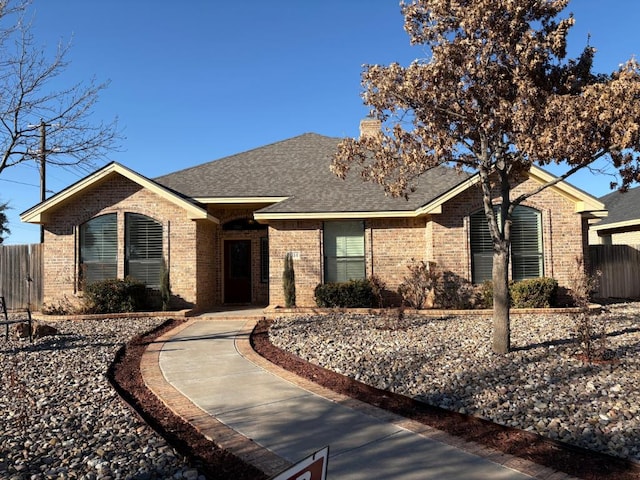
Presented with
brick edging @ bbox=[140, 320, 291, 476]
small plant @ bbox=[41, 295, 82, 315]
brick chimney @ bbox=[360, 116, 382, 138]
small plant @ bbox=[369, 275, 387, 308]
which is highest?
brick chimney @ bbox=[360, 116, 382, 138]

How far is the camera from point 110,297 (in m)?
12.9

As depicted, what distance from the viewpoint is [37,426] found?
16.2 ft

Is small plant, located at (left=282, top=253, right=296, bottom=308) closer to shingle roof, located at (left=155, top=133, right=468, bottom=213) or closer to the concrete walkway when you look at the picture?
shingle roof, located at (left=155, top=133, right=468, bottom=213)

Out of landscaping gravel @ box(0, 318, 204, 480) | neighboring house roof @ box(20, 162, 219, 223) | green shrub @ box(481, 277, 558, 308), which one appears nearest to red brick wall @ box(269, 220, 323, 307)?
neighboring house roof @ box(20, 162, 219, 223)

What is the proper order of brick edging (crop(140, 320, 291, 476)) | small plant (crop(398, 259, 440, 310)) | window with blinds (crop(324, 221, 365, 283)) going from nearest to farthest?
brick edging (crop(140, 320, 291, 476)) → small plant (crop(398, 259, 440, 310)) → window with blinds (crop(324, 221, 365, 283))

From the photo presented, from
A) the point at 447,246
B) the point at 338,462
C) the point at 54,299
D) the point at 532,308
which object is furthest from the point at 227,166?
the point at 338,462

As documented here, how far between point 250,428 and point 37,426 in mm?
2225

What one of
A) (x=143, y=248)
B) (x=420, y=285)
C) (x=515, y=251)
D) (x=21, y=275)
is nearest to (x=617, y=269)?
(x=515, y=251)

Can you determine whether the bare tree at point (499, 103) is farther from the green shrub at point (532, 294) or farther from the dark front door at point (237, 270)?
the dark front door at point (237, 270)

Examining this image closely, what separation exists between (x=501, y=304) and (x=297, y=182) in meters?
9.78

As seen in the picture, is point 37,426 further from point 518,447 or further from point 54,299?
point 54,299

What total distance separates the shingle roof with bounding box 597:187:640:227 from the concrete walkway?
63.3ft

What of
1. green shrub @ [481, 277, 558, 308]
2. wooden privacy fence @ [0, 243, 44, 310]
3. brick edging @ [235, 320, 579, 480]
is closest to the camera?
brick edging @ [235, 320, 579, 480]

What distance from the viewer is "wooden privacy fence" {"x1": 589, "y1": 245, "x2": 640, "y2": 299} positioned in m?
16.6
